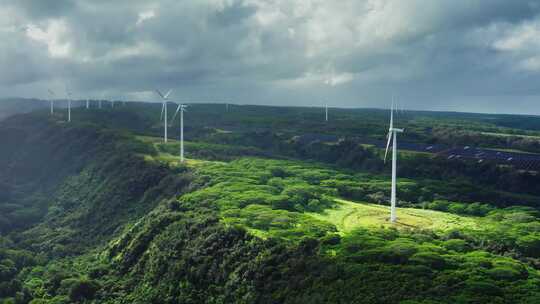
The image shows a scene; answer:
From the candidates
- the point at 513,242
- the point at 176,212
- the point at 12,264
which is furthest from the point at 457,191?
the point at 12,264

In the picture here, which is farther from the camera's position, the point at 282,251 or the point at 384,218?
the point at 384,218

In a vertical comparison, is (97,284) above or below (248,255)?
below

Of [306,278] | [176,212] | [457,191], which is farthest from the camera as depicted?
[457,191]

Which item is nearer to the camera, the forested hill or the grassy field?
the forested hill

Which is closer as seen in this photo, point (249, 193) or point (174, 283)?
point (174, 283)

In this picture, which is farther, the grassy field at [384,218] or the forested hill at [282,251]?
the grassy field at [384,218]

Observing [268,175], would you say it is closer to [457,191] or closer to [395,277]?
[457,191]

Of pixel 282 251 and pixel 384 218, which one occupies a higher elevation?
pixel 384 218

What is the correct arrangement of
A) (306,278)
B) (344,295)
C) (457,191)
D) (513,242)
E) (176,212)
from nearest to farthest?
(344,295)
(306,278)
(513,242)
(176,212)
(457,191)
